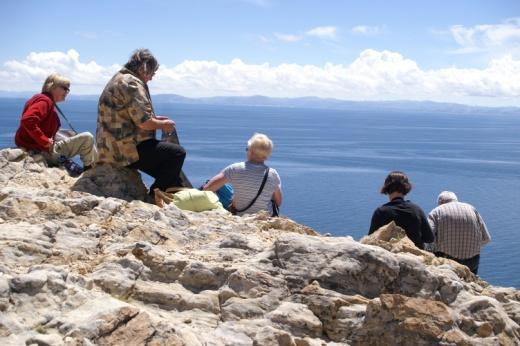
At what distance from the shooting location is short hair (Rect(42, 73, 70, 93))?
34.9 feet

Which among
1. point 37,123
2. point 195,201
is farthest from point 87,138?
point 195,201

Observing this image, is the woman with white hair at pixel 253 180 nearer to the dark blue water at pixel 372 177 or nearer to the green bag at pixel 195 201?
the green bag at pixel 195 201

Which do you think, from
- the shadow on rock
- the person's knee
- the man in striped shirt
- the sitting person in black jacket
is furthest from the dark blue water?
the shadow on rock

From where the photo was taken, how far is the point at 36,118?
1059cm

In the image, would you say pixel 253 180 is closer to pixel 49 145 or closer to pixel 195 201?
pixel 195 201

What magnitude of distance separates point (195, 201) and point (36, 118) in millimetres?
3651

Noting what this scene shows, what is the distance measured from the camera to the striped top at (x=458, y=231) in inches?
372

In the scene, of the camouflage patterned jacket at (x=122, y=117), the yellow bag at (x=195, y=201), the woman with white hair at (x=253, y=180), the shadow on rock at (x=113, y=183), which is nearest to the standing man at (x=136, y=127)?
the camouflage patterned jacket at (x=122, y=117)

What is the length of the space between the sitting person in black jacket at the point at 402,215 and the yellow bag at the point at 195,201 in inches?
91.6

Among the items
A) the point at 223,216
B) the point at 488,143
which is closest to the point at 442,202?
the point at 223,216

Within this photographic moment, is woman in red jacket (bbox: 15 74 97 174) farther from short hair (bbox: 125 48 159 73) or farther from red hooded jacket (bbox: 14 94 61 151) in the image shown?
short hair (bbox: 125 48 159 73)

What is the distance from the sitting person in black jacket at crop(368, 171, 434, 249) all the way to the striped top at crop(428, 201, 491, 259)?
42cm

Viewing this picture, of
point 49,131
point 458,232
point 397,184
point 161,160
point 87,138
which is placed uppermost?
point 49,131

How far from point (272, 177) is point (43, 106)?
14.1ft
